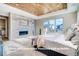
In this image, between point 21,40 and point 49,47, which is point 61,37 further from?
point 21,40

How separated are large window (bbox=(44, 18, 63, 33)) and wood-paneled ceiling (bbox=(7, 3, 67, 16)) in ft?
0.48

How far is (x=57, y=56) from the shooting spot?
6.09ft

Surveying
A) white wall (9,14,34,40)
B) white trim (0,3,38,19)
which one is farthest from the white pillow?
white trim (0,3,38,19)

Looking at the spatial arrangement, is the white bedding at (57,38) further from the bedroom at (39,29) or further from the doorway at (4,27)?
the doorway at (4,27)

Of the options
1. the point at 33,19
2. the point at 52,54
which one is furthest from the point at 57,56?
the point at 33,19

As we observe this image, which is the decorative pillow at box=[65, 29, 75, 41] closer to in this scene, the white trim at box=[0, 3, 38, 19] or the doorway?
the white trim at box=[0, 3, 38, 19]

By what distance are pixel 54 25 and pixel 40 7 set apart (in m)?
0.32

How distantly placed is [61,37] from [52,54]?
27cm

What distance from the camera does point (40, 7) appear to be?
1.88 m

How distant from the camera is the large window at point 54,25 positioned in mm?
1877

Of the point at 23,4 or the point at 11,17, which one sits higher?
the point at 23,4

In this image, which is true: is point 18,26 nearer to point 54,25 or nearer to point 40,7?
point 40,7

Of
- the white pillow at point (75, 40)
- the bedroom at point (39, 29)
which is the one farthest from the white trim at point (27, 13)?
the white pillow at point (75, 40)

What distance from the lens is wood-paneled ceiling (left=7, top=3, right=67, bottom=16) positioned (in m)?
1.85
